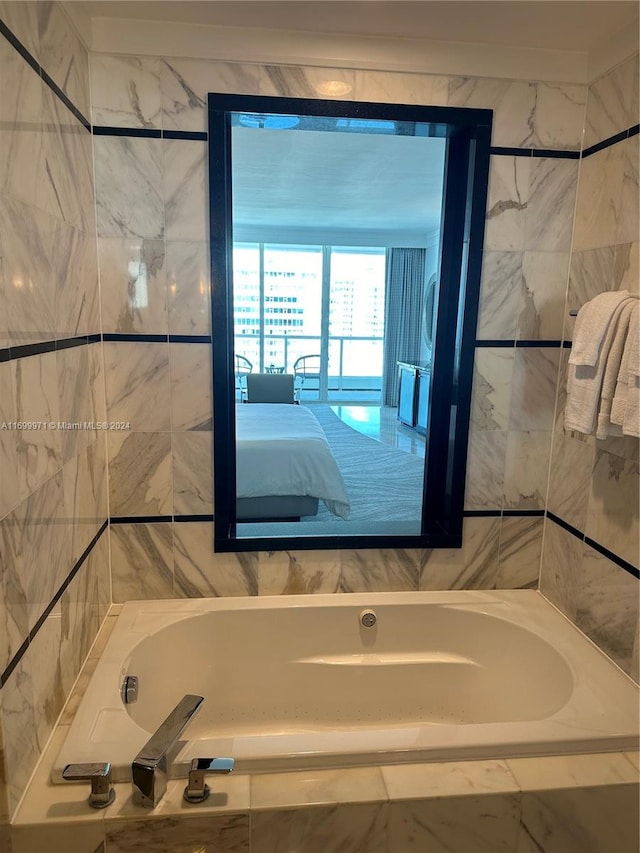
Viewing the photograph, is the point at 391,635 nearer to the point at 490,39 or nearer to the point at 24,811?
the point at 24,811

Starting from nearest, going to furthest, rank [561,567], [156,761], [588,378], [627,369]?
[156,761] → [627,369] → [588,378] → [561,567]

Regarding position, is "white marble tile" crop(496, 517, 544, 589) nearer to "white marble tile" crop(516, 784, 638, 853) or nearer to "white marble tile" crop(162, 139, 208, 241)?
"white marble tile" crop(516, 784, 638, 853)

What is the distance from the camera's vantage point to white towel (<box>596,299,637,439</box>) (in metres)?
1.52

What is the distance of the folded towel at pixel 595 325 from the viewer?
1550mm

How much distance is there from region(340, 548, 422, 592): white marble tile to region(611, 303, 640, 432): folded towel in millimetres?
910

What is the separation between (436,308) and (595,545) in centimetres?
98

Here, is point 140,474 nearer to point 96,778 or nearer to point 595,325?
point 96,778

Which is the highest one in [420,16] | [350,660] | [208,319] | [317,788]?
[420,16]

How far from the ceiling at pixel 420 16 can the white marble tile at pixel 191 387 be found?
3.12ft

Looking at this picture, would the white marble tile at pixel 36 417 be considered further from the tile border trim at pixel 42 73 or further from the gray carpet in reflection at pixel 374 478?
the gray carpet in reflection at pixel 374 478

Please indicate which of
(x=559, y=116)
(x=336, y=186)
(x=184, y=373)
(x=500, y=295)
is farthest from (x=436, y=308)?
(x=336, y=186)

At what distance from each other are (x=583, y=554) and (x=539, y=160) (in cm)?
130

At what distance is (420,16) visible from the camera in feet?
5.37

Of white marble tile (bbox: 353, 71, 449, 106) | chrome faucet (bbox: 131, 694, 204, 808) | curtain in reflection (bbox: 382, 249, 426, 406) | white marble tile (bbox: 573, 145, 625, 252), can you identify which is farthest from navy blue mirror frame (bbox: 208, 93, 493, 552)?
curtain in reflection (bbox: 382, 249, 426, 406)
